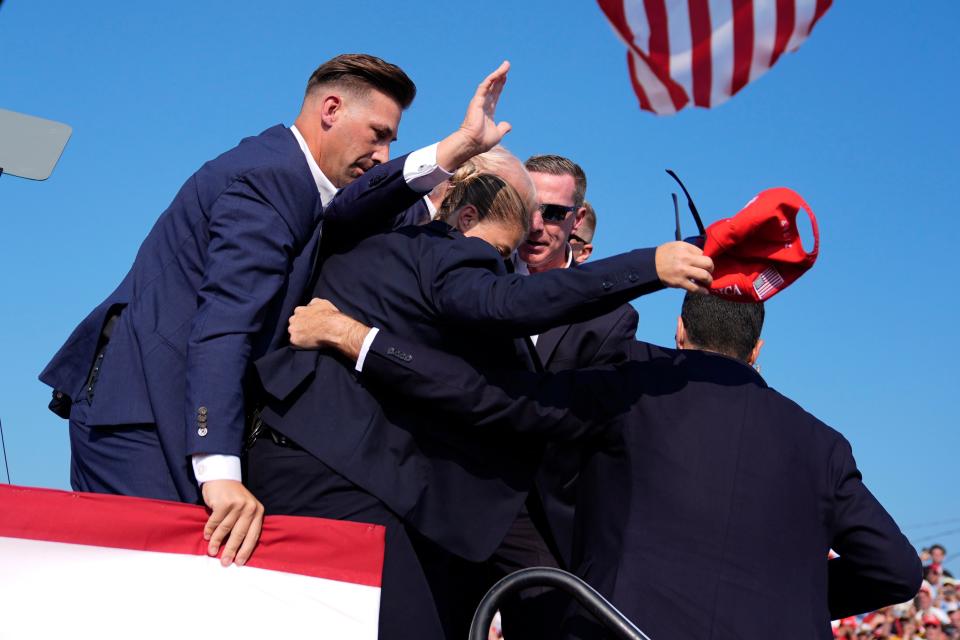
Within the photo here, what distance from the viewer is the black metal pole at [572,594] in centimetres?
310

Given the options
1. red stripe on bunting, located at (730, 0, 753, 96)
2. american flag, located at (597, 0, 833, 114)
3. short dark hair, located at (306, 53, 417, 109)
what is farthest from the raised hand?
red stripe on bunting, located at (730, 0, 753, 96)

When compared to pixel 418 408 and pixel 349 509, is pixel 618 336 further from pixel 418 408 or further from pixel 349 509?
pixel 349 509

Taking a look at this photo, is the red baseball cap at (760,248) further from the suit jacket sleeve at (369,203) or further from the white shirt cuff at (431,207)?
the white shirt cuff at (431,207)

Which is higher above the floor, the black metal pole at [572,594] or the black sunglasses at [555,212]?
the black sunglasses at [555,212]

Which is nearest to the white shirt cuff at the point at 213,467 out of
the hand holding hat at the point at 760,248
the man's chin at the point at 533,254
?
the hand holding hat at the point at 760,248

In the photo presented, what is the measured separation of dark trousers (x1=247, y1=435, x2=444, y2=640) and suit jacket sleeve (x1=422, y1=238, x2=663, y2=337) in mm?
625

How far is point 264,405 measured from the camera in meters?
3.49

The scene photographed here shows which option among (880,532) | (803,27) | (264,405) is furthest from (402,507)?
(803,27)

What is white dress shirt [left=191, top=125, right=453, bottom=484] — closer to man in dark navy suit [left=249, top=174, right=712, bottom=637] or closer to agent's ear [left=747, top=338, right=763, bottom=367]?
man in dark navy suit [left=249, top=174, right=712, bottom=637]

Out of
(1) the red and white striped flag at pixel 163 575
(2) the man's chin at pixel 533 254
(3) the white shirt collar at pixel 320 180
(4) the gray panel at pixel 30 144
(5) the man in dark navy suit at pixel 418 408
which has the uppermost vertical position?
(2) the man's chin at pixel 533 254

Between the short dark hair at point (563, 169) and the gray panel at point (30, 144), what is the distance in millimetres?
2297

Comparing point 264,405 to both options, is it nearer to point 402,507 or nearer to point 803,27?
point 402,507

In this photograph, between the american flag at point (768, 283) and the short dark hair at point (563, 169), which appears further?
the short dark hair at point (563, 169)

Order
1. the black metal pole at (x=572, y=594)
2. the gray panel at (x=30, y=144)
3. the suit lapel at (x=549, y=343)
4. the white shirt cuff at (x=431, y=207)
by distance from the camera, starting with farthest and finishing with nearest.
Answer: the gray panel at (x=30, y=144), the suit lapel at (x=549, y=343), the white shirt cuff at (x=431, y=207), the black metal pole at (x=572, y=594)
